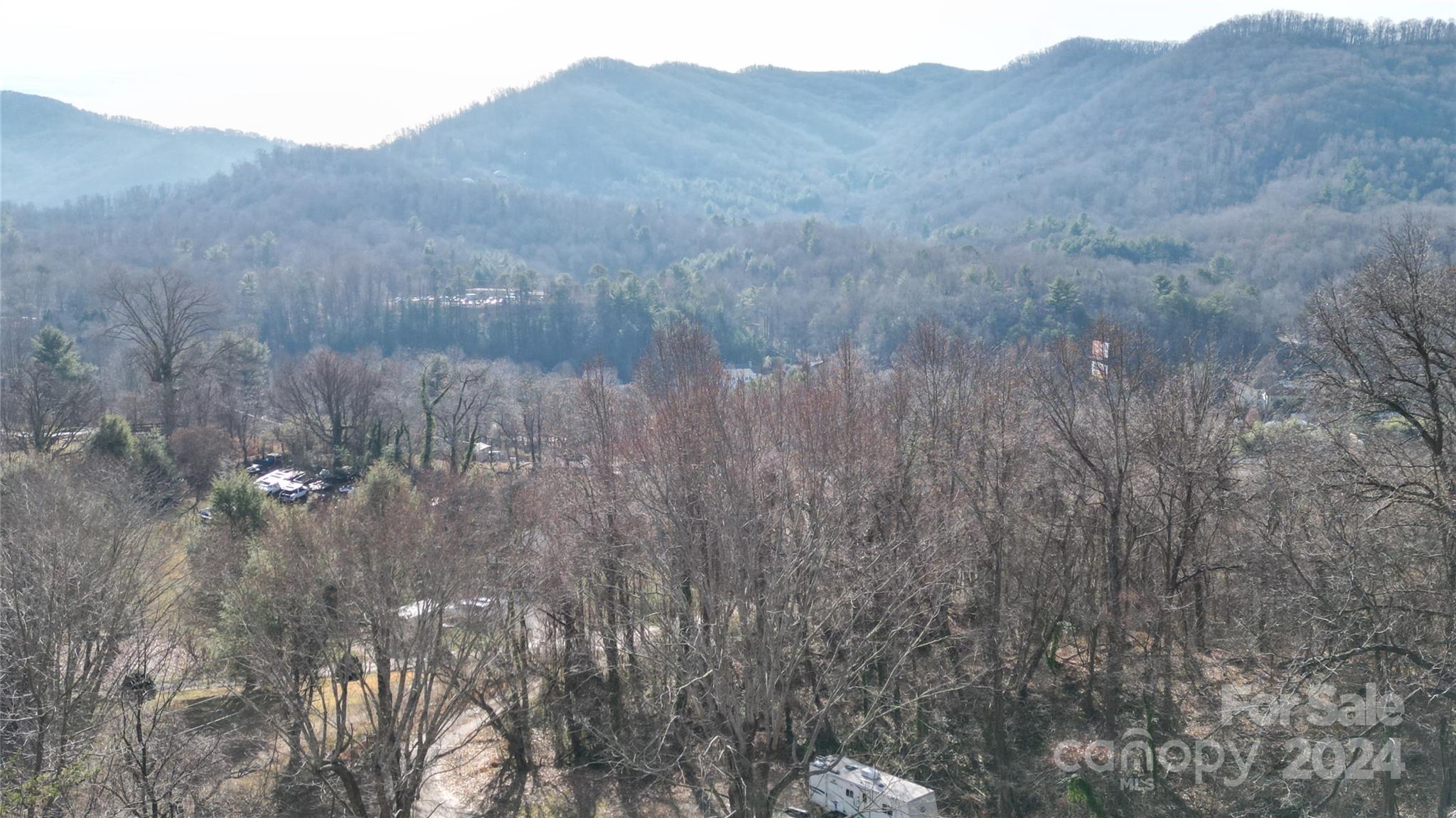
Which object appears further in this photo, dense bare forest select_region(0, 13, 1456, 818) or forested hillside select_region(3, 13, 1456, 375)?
forested hillside select_region(3, 13, 1456, 375)

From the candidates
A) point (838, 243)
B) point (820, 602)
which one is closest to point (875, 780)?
point (820, 602)

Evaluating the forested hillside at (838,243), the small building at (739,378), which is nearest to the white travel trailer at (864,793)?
the small building at (739,378)

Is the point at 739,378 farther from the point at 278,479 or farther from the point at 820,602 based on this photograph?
the point at 278,479

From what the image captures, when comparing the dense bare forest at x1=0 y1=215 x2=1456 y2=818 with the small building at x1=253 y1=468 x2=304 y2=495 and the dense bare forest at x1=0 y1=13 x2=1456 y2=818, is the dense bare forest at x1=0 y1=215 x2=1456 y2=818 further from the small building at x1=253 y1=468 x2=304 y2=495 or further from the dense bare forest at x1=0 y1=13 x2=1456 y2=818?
the small building at x1=253 y1=468 x2=304 y2=495

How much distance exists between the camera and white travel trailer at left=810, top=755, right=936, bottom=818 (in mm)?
16906

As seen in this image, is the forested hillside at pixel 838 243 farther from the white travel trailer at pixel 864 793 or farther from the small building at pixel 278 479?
the white travel trailer at pixel 864 793

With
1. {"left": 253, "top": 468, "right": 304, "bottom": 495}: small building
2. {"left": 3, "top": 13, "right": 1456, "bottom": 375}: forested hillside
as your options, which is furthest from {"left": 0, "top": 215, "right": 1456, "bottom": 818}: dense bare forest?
{"left": 3, "top": 13, "right": 1456, "bottom": 375}: forested hillside

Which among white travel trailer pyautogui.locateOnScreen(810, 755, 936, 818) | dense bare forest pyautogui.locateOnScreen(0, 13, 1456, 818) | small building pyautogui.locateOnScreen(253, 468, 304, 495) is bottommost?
small building pyautogui.locateOnScreen(253, 468, 304, 495)

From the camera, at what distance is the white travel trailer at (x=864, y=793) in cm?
1691

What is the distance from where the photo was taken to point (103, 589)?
1869 centimetres

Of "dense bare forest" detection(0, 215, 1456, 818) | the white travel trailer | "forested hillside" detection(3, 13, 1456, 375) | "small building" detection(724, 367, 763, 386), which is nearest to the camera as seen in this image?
"dense bare forest" detection(0, 215, 1456, 818)

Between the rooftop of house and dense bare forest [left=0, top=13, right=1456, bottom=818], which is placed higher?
dense bare forest [left=0, top=13, right=1456, bottom=818]

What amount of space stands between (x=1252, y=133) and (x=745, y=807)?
194 metres

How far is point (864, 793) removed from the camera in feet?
52.2
